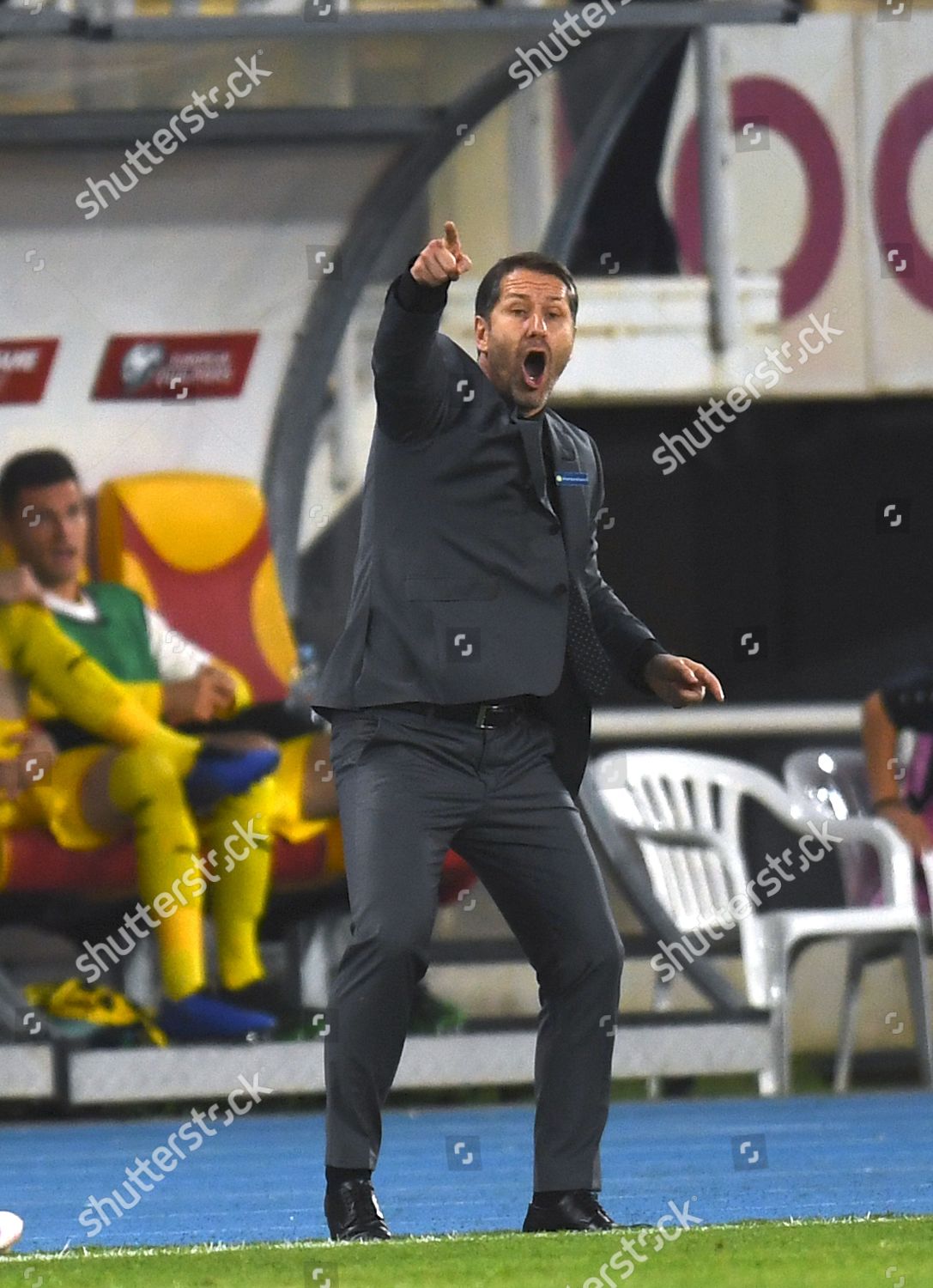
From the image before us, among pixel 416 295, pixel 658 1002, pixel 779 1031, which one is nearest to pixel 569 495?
pixel 416 295

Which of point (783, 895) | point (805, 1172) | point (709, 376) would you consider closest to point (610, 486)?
point (709, 376)

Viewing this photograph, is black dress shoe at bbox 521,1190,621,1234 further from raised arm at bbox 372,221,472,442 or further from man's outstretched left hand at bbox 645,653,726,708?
raised arm at bbox 372,221,472,442

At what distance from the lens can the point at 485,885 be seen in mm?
4961

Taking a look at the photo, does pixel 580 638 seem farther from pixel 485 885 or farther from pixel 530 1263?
pixel 530 1263

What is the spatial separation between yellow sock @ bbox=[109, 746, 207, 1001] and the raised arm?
403cm

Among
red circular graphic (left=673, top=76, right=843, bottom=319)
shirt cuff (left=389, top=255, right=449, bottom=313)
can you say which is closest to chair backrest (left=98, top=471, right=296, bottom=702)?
red circular graphic (left=673, top=76, right=843, bottom=319)

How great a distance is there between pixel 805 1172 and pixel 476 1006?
3637 millimetres

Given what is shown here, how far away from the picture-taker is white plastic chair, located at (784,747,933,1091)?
9.79 m

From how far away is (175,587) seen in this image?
948cm

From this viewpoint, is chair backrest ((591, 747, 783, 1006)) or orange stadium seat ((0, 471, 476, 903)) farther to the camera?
chair backrest ((591, 747, 783, 1006))

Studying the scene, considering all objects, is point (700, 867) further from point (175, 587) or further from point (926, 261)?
point (926, 261)

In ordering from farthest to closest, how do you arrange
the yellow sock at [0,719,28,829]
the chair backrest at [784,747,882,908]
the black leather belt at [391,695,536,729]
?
the chair backrest at [784,747,882,908] → the yellow sock at [0,719,28,829] → the black leather belt at [391,695,536,729]

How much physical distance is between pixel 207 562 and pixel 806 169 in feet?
10.8

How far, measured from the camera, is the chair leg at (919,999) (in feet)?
31.6
